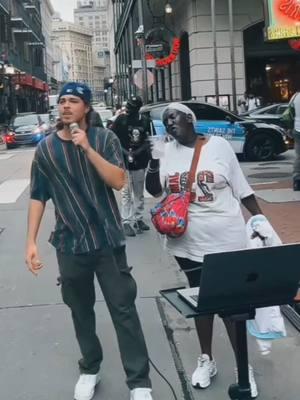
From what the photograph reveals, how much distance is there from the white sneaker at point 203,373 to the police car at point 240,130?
11.7m

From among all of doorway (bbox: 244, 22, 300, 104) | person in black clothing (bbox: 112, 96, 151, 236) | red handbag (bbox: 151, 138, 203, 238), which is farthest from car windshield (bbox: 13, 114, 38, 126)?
red handbag (bbox: 151, 138, 203, 238)

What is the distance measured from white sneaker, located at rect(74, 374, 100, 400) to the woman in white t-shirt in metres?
0.87

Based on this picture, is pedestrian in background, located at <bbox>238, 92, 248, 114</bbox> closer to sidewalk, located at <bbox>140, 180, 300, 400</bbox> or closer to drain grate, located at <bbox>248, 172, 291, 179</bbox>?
drain grate, located at <bbox>248, 172, 291, 179</bbox>

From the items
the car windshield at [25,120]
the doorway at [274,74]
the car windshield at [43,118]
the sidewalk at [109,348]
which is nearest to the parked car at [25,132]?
the car windshield at [25,120]

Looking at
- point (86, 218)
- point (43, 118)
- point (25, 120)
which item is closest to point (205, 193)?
point (86, 218)

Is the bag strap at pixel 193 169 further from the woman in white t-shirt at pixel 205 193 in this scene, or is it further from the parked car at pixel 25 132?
the parked car at pixel 25 132

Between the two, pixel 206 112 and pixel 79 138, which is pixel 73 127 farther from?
pixel 206 112

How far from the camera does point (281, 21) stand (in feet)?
46.2

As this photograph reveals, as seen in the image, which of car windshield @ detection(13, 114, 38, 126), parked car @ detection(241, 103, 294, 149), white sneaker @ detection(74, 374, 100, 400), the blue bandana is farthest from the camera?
car windshield @ detection(13, 114, 38, 126)

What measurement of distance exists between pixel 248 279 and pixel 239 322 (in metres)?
0.39

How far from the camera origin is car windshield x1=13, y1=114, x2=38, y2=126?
29.6 m

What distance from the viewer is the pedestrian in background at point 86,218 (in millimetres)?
3549

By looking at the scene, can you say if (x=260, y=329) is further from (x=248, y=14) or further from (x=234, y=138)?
(x=248, y=14)

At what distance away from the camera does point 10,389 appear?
4.11m
